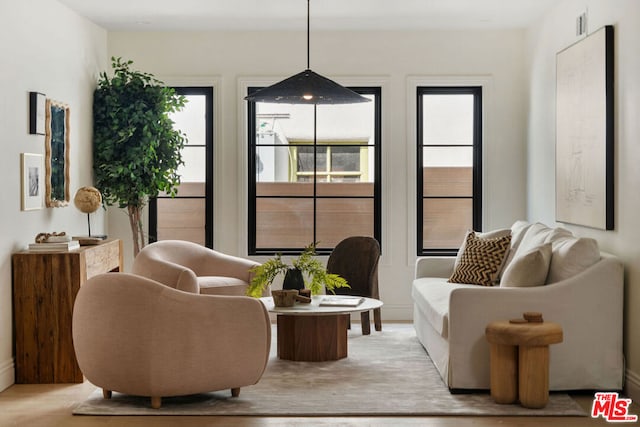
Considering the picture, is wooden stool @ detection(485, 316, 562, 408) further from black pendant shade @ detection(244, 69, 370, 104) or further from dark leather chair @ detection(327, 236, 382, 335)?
dark leather chair @ detection(327, 236, 382, 335)

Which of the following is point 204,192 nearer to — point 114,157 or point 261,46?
point 114,157

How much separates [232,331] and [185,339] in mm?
260

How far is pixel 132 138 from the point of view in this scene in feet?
24.2

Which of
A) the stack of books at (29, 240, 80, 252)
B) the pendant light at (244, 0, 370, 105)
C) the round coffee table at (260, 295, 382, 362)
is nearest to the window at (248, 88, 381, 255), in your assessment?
the pendant light at (244, 0, 370, 105)

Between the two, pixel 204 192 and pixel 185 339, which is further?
pixel 204 192

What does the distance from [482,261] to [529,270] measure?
1.15 meters

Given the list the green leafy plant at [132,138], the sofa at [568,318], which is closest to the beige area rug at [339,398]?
the sofa at [568,318]

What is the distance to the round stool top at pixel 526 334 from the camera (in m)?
4.62

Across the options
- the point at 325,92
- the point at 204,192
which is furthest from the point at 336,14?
the point at 204,192

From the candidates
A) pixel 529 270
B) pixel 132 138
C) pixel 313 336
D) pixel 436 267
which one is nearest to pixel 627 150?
pixel 529 270

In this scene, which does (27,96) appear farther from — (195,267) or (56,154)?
(195,267)

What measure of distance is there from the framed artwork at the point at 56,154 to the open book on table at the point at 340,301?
2121 mm

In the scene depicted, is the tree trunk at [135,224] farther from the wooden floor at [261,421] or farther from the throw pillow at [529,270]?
the throw pillow at [529,270]

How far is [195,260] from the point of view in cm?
711
